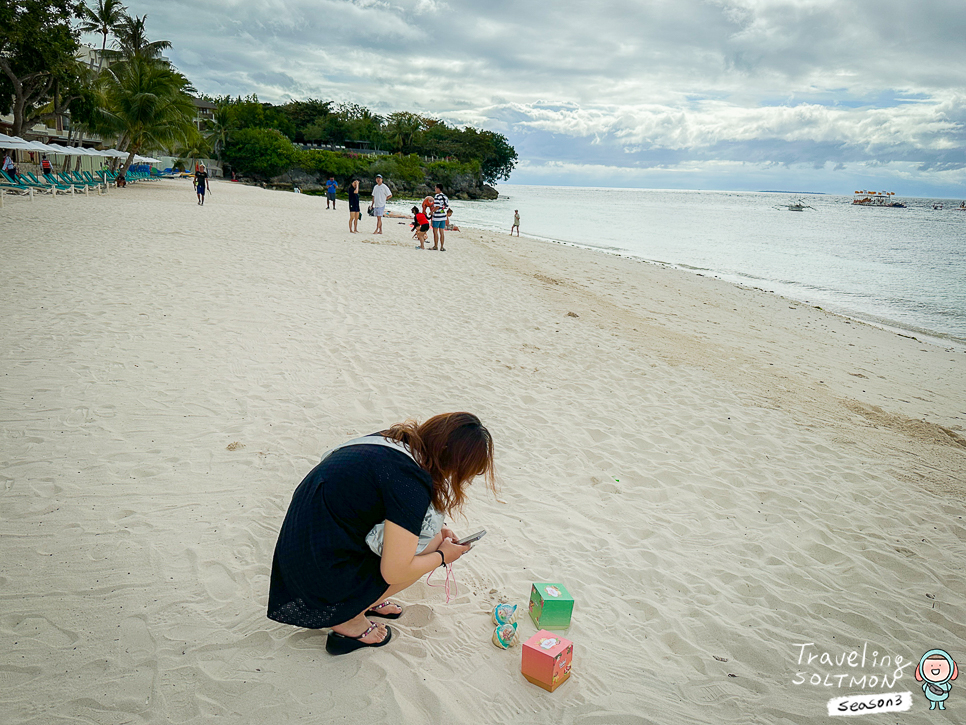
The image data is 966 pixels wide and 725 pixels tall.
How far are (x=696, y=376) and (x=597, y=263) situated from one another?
39.5 feet

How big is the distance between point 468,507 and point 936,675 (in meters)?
2.68

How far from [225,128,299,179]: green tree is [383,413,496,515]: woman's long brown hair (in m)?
69.7

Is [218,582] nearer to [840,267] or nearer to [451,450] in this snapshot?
[451,450]

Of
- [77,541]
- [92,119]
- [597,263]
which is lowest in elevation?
[77,541]

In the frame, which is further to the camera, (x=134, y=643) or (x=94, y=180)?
(x=94, y=180)

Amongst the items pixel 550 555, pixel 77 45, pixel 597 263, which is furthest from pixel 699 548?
pixel 77 45

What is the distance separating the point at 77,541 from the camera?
9.71 ft

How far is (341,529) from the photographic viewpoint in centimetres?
217

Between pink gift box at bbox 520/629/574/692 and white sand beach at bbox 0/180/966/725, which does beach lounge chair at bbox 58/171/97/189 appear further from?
pink gift box at bbox 520/629/574/692

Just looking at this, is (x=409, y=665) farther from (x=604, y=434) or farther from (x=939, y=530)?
(x=939, y=530)

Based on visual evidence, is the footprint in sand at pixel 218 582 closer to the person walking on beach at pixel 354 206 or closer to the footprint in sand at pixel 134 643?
the footprint in sand at pixel 134 643

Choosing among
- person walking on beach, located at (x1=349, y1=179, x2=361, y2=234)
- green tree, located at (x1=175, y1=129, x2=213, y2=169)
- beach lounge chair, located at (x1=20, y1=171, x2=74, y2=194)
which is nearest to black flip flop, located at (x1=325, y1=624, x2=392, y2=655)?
person walking on beach, located at (x1=349, y1=179, x2=361, y2=234)

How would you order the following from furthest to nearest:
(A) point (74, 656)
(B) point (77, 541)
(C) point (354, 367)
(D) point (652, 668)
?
(C) point (354, 367), (B) point (77, 541), (D) point (652, 668), (A) point (74, 656)

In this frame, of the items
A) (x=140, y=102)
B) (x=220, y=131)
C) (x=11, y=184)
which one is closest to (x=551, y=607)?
(x=11, y=184)
